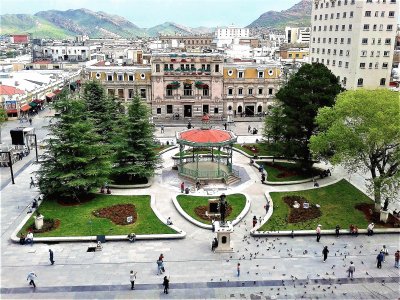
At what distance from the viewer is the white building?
265 ft

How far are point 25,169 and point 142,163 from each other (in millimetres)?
15541

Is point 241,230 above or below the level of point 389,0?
below

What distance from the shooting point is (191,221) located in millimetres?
34562

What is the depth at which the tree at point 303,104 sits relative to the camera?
4406 cm

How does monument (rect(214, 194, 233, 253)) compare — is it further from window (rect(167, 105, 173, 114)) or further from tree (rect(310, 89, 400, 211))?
window (rect(167, 105, 173, 114))

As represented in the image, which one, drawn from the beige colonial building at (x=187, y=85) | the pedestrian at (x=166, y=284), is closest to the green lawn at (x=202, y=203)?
the pedestrian at (x=166, y=284)

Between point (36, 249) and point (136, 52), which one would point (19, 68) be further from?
point (36, 249)

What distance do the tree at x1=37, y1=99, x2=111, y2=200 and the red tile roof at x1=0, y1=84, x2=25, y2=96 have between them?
145ft

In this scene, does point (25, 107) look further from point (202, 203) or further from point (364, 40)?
point (364, 40)

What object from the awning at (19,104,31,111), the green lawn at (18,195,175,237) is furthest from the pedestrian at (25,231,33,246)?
the awning at (19,104,31,111)

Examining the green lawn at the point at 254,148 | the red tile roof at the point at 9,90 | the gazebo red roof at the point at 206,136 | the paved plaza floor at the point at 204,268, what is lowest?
the paved plaza floor at the point at 204,268

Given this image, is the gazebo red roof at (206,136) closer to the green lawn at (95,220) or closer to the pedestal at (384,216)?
the green lawn at (95,220)

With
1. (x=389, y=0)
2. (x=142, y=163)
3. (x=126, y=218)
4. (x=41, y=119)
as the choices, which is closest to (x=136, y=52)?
(x=41, y=119)

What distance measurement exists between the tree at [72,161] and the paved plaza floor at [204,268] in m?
4.43
